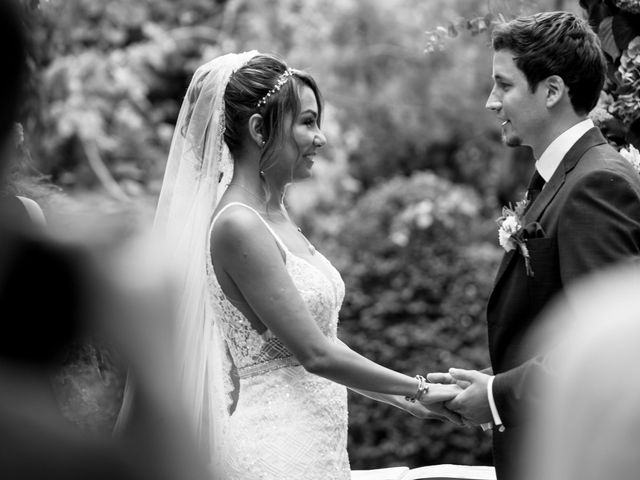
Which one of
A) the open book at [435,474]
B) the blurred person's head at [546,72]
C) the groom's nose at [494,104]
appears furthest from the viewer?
the open book at [435,474]

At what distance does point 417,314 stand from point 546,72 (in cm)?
419

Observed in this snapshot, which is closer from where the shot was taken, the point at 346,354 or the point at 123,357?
the point at 123,357

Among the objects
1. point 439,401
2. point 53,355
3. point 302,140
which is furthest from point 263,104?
point 53,355

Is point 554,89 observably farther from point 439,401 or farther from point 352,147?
point 352,147

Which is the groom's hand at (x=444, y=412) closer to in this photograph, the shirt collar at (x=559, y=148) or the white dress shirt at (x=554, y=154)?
the white dress shirt at (x=554, y=154)

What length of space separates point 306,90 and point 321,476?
1.39 m

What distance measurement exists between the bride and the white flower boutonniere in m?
1.06

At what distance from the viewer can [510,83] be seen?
3371 mm

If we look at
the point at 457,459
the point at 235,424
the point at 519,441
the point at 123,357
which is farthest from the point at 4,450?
the point at 457,459

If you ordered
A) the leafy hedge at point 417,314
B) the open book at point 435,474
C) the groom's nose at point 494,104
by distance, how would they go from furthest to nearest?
the leafy hedge at point 417,314, the open book at point 435,474, the groom's nose at point 494,104

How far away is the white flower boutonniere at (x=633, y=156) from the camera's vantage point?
10.8 ft

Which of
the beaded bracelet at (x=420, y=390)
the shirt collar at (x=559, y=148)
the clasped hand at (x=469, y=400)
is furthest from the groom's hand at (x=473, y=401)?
the shirt collar at (x=559, y=148)

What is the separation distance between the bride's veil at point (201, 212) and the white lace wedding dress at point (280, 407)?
0.07m

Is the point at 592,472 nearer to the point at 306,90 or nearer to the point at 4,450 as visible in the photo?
the point at 4,450
